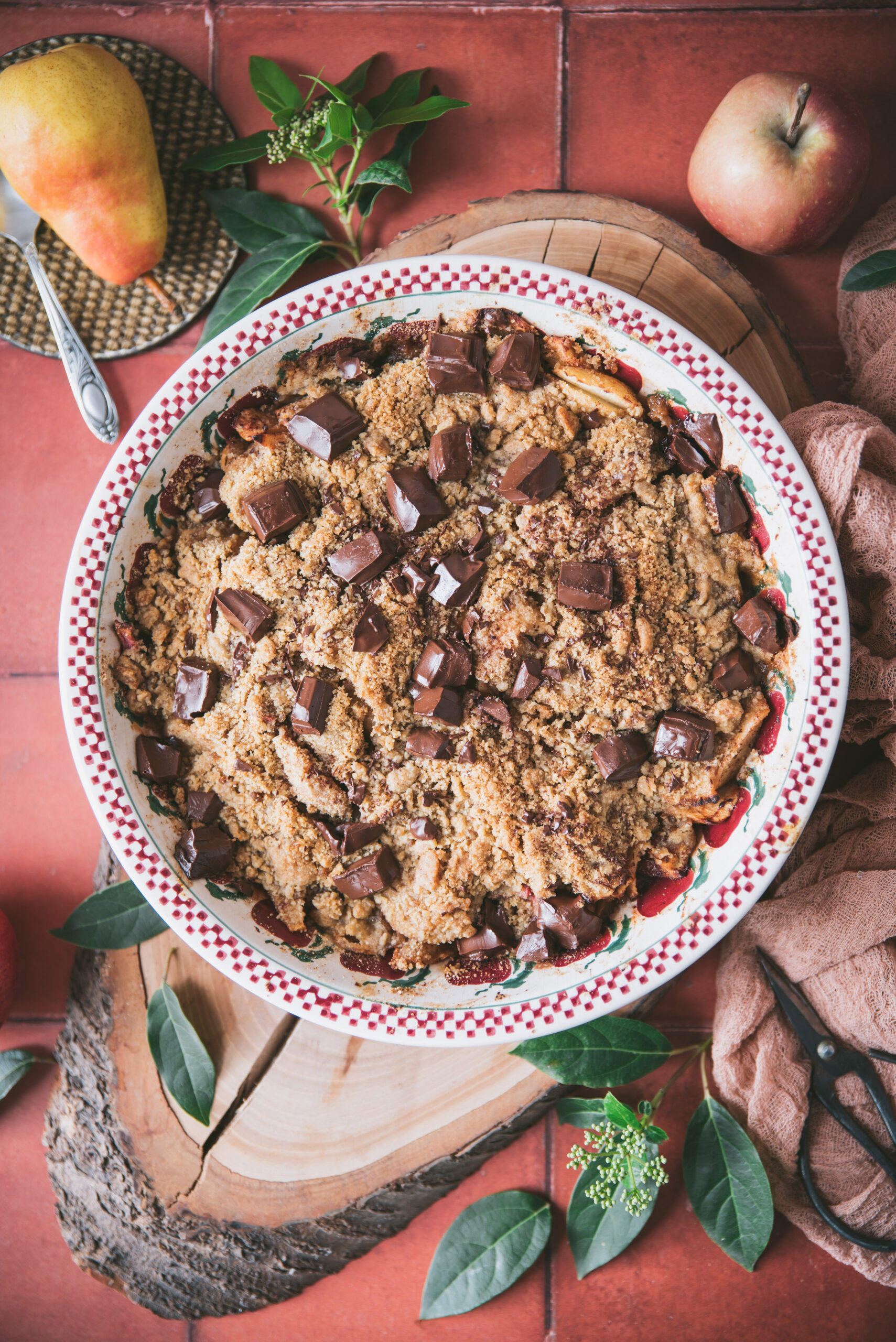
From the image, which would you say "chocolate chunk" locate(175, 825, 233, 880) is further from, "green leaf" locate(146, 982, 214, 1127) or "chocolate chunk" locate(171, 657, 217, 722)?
"green leaf" locate(146, 982, 214, 1127)

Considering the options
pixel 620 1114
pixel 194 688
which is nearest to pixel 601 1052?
pixel 620 1114

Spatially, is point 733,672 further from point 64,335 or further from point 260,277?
point 64,335

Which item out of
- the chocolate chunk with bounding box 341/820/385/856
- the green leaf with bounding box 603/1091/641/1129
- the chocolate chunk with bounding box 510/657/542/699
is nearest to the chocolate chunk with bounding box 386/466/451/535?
the chocolate chunk with bounding box 510/657/542/699

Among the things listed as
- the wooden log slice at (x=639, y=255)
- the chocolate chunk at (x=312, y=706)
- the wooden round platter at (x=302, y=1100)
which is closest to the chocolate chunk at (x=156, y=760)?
the chocolate chunk at (x=312, y=706)

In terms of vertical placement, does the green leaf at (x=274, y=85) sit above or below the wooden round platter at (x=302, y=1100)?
above

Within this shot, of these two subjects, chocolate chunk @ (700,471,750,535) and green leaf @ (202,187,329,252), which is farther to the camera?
green leaf @ (202,187,329,252)

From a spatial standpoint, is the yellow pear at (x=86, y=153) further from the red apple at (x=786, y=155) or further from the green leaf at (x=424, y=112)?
the red apple at (x=786, y=155)

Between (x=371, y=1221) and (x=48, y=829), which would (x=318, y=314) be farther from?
(x=371, y=1221)
